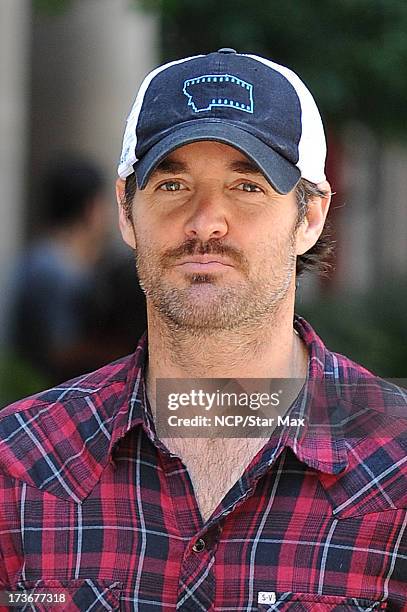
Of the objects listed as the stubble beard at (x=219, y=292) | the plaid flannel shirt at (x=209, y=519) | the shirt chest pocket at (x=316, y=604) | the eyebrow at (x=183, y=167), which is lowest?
the shirt chest pocket at (x=316, y=604)

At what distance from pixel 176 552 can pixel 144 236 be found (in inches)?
20.8

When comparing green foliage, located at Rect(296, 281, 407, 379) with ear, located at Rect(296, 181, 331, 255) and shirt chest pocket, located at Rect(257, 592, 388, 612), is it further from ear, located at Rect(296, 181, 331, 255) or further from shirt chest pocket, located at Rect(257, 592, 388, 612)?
shirt chest pocket, located at Rect(257, 592, 388, 612)

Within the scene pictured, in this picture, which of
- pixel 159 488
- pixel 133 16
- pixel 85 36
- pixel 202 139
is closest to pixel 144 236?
pixel 202 139

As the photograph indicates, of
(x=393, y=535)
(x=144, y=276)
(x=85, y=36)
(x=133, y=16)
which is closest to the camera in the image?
(x=393, y=535)

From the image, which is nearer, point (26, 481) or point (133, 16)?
point (26, 481)

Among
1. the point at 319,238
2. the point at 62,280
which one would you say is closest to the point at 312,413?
the point at 319,238

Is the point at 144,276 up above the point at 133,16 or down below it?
below

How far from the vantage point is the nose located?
204cm

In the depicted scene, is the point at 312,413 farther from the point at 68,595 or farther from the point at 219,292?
the point at 68,595

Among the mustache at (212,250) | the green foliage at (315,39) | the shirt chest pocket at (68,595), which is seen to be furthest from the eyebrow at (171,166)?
the green foliage at (315,39)

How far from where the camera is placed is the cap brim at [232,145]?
2037mm

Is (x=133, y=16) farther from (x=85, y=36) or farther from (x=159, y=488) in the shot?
(x=159, y=488)

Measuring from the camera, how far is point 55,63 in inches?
273

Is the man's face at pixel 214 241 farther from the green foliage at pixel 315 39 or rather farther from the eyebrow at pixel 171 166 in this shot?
the green foliage at pixel 315 39
